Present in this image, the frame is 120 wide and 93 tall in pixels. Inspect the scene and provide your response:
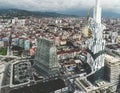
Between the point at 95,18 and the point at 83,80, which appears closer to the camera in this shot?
the point at 83,80

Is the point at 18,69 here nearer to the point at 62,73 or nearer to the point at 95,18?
the point at 62,73

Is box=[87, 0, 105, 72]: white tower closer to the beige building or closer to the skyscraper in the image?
the beige building

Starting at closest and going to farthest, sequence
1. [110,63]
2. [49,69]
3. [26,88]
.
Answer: [26,88] → [110,63] → [49,69]

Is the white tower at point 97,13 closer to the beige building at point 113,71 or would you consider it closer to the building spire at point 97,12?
the building spire at point 97,12

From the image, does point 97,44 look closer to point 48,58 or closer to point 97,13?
point 97,13

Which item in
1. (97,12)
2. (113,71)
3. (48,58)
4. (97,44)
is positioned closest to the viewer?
(113,71)

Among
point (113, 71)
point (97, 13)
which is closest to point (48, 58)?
point (113, 71)

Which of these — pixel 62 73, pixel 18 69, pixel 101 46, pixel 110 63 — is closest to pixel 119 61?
pixel 110 63

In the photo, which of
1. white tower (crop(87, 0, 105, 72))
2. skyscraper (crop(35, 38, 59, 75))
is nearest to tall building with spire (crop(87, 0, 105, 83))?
white tower (crop(87, 0, 105, 72))
